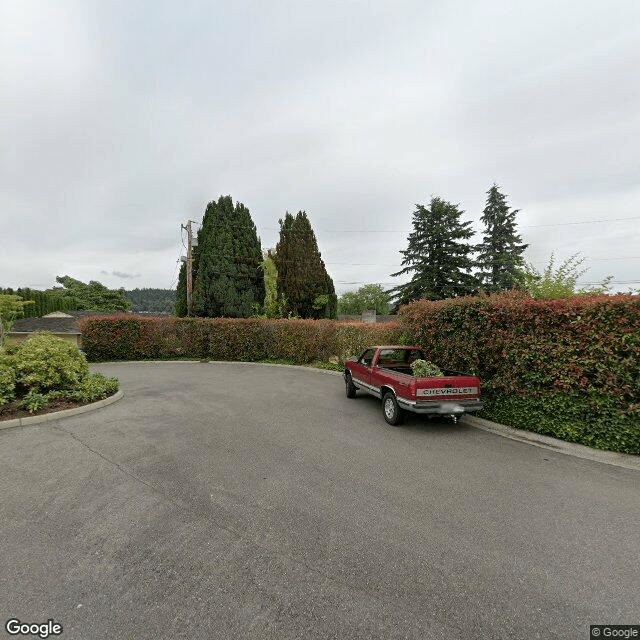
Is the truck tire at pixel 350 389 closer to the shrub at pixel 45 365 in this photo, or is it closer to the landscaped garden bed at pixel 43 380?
the landscaped garden bed at pixel 43 380

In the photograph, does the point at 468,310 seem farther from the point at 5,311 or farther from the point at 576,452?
the point at 5,311

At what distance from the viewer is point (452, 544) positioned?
2.81 meters

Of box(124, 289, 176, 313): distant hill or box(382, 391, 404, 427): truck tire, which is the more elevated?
box(124, 289, 176, 313): distant hill

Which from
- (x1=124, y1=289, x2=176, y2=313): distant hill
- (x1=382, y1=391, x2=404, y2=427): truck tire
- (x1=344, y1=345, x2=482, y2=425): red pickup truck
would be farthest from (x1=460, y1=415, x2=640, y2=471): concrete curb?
(x1=124, y1=289, x2=176, y2=313): distant hill

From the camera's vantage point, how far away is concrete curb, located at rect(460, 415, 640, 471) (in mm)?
4586

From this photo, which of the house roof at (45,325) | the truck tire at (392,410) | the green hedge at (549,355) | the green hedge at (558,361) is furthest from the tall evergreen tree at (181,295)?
the green hedge at (558,361)

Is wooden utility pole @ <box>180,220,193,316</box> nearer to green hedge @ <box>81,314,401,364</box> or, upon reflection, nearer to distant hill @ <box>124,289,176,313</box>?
green hedge @ <box>81,314,401,364</box>

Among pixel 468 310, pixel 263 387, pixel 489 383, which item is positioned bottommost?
pixel 263 387

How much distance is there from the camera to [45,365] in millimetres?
7371

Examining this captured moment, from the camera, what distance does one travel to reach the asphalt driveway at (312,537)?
83.5 inches

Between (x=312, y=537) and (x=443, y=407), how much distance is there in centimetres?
375

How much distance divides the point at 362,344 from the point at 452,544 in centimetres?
1093

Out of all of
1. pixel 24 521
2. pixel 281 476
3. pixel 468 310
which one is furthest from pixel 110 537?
pixel 468 310

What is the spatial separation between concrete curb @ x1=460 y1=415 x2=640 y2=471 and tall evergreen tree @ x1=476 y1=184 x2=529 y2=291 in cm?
2603
